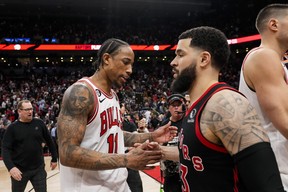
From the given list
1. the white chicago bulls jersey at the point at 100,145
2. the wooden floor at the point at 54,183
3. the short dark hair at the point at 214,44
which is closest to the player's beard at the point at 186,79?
the short dark hair at the point at 214,44

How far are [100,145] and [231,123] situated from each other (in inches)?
49.7

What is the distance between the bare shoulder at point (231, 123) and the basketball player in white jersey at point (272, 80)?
1.43 feet

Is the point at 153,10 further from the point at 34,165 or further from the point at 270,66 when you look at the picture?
the point at 270,66

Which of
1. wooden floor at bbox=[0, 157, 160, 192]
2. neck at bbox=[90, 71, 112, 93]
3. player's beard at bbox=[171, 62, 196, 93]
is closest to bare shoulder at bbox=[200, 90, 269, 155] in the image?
player's beard at bbox=[171, 62, 196, 93]

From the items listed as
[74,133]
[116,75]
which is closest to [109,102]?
[116,75]

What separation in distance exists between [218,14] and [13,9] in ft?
59.4

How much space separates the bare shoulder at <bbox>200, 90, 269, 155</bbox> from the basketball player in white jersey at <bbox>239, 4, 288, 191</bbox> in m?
0.44

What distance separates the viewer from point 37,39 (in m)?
24.3

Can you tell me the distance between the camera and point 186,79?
1712 mm

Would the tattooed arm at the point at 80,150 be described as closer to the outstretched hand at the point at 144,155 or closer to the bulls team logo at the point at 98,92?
the outstretched hand at the point at 144,155

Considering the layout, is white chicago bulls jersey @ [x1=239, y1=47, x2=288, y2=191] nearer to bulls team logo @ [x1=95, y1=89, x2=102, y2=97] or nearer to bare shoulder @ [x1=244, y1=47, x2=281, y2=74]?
bare shoulder @ [x1=244, y1=47, x2=281, y2=74]

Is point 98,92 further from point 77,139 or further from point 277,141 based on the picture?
point 277,141

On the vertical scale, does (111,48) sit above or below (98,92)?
above

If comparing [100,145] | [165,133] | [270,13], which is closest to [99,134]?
[100,145]
